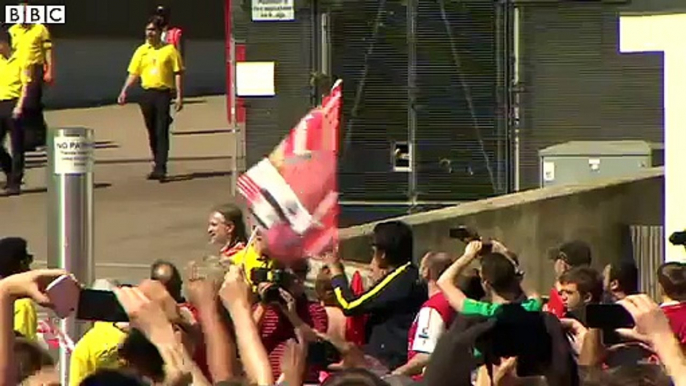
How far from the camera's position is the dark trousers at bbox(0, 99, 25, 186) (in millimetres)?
18297

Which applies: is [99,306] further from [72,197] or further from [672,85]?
[672,85]

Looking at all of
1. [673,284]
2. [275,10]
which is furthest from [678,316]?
[275,10]

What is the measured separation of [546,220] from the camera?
47.3 ft

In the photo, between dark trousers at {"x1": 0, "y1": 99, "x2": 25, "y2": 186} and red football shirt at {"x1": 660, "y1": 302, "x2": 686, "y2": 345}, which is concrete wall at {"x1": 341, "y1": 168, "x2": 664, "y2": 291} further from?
dark trousers at {"x1": 0, "y1": 99, "x2": 25, "y2": 186}

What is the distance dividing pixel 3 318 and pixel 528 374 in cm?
154

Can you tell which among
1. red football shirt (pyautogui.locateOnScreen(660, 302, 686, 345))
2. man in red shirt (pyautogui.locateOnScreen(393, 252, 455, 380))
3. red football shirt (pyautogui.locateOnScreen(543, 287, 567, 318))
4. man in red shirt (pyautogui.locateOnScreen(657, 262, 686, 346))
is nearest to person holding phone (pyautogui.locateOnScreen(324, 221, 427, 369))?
man in red shirt (pyautogui.locateOnScreen(393, 252, 455, 380))

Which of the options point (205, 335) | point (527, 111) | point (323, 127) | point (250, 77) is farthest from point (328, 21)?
point (205, 335)

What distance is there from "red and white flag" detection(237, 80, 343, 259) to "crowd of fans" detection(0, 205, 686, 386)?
114mm

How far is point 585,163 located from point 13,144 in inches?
222

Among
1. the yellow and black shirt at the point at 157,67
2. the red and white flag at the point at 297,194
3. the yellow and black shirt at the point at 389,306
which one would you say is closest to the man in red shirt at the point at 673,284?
the yellow and black shirt at the point at 389,306

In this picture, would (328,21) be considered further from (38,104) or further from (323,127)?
(323,127)

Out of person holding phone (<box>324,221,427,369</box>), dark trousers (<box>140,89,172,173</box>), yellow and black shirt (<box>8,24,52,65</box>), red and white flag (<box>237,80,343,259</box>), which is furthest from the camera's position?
dark trousers (<box>140,89,172,173</box>)

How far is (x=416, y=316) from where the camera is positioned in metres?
8.41

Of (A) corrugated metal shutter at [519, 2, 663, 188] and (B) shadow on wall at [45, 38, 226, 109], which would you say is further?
(B) shadow on wall at [45, 38, 226, 109]
